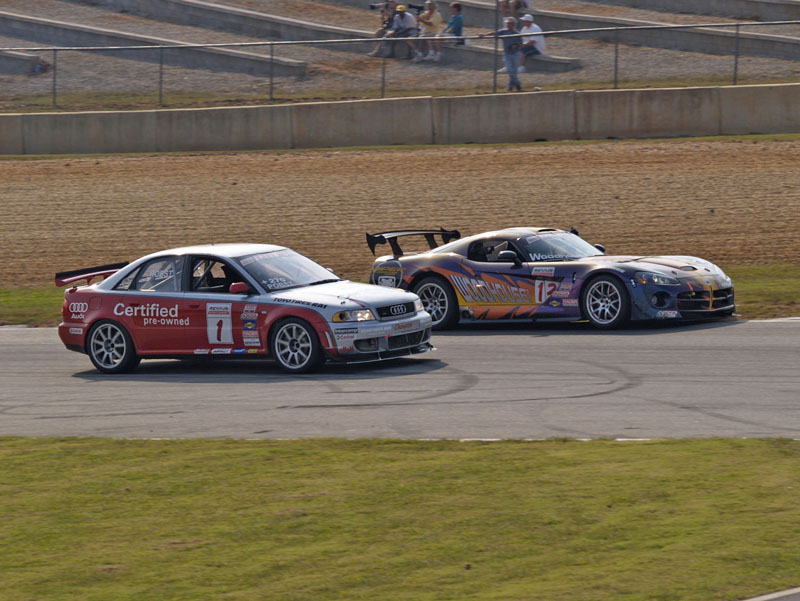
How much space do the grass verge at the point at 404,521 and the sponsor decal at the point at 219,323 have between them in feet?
13.1

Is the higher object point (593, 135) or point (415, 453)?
point (593, 135)

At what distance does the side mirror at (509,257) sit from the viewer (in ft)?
50.1

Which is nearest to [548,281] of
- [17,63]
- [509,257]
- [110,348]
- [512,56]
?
[509,257]

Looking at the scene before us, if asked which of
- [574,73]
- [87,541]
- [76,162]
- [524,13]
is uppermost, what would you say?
[524,13]

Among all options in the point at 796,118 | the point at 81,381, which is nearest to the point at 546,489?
the point at 81,381

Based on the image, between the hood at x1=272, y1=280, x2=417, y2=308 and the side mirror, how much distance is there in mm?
2090

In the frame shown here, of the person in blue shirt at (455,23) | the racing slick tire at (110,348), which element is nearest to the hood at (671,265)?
the racing slick tire at (110,348)

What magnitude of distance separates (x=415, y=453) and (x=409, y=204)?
15482mm

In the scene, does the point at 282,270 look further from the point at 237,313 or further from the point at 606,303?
the point at 606,303

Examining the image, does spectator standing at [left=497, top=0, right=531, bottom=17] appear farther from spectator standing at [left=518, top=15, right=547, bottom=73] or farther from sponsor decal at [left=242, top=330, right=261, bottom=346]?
sponsor decal at [left=242, top=330, right=261, bottom=346]

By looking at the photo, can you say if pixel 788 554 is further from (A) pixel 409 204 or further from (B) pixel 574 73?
(B) pixel 574 73

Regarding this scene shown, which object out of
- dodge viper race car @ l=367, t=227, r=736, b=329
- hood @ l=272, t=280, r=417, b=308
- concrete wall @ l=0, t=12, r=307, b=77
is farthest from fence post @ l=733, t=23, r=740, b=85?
hood @ l=272, t=280, r=417, b=308

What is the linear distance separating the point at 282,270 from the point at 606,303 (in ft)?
12.9

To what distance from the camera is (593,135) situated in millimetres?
26922
